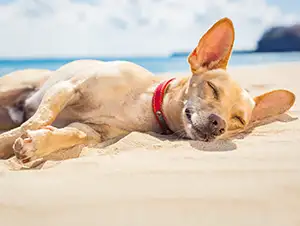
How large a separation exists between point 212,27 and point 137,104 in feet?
2.02

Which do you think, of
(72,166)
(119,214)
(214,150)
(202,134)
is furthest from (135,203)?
(202,134)

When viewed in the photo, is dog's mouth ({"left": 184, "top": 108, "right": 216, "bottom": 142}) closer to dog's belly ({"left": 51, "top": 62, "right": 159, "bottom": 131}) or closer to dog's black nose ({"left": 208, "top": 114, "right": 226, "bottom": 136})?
dog's black nose ({"left": 208, "top": 114, "right": 226, "bottom": 136})

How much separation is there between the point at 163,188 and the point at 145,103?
1235mm

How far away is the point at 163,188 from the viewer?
1550 millimetres

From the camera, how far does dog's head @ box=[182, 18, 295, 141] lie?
242 cm

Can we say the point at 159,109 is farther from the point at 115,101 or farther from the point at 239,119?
the point at 239,119

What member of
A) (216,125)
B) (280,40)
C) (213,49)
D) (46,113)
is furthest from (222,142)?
(280,40)

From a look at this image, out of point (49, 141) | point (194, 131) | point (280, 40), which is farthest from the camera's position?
point (280, 40)

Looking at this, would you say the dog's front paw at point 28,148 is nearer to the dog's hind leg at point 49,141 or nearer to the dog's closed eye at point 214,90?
the dog's hind leg at point 49,141

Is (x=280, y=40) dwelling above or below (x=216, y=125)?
below

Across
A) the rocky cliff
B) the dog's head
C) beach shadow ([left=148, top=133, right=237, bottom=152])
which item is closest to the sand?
beach shadow ([left=148, top=133, right=237, bottom=152])

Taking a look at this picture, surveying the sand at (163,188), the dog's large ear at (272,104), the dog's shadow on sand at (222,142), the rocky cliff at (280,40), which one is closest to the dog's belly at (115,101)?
the dog's shadow on sand at (222,142)

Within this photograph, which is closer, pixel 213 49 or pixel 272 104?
pixel 213 49

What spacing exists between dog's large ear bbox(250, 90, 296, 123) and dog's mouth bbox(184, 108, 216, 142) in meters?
0.56
